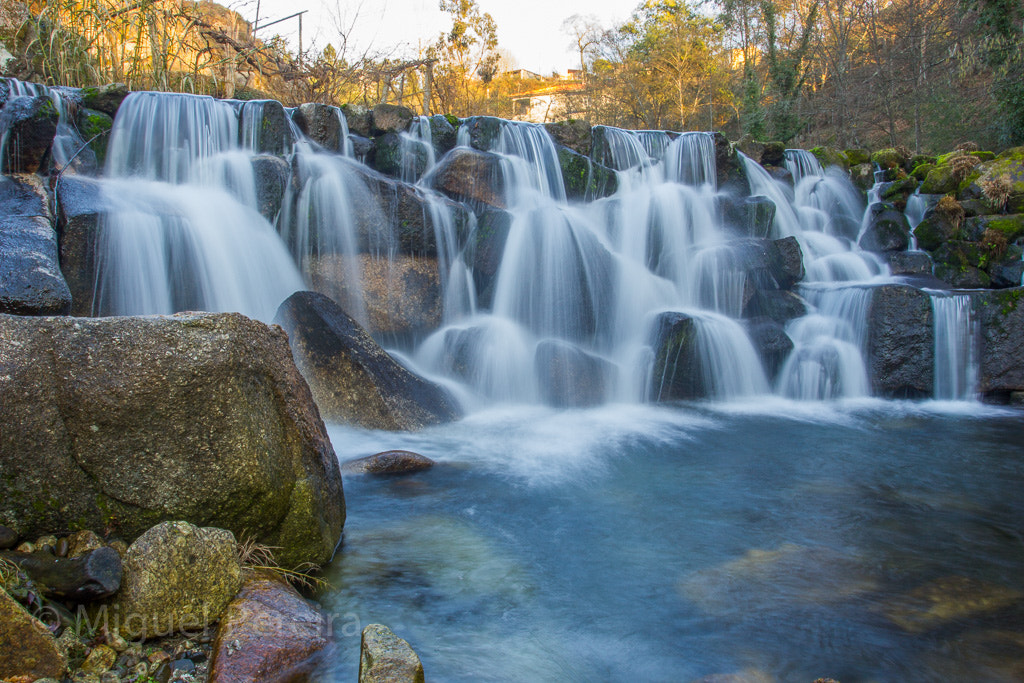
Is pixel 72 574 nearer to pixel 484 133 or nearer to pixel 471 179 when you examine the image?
pixel 471 179

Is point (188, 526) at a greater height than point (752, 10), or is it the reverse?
point (752, 10)

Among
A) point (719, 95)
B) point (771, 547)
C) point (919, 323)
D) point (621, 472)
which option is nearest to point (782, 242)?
point (919, 323)

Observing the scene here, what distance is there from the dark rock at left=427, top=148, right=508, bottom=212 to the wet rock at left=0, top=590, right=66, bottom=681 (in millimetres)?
9281

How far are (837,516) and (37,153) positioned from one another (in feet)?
31.5

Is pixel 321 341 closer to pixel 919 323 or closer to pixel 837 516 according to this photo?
pixel 837 516

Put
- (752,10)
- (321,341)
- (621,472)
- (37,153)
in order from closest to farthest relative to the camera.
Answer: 1. (621,472)
2. (321,341)
3. (37,153)
4. (752,10)

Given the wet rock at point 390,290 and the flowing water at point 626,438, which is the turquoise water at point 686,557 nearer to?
the flowing water at point 626,438

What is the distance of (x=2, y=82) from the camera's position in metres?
8.72

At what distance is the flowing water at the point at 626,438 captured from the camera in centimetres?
346

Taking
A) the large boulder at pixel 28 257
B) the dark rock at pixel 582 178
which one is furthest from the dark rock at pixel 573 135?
the large boulder at pixel 28 257

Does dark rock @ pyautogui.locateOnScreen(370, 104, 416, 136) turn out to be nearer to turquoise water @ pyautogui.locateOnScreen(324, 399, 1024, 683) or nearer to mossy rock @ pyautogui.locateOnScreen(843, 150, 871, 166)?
turquoise water @ pyautogui.locateOnScreen(324, 399, 1024, 683)

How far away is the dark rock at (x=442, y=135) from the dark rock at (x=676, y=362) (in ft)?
18.7

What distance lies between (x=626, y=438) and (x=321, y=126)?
7728 millimetres

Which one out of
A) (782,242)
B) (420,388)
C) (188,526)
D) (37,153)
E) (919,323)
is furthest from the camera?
(782,242)
